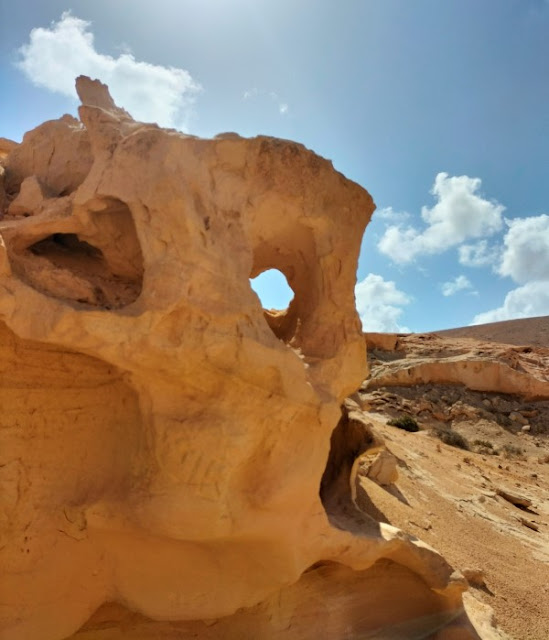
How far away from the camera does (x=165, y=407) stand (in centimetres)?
309

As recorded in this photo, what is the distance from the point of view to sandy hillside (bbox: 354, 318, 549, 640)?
6.02 metres

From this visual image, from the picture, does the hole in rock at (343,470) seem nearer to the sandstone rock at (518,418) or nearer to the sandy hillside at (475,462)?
the sandy hillside at (475,462)

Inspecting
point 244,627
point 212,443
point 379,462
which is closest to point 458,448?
point 379,462

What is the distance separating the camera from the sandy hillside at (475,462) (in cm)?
602

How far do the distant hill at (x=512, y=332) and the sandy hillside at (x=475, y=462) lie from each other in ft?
49.5

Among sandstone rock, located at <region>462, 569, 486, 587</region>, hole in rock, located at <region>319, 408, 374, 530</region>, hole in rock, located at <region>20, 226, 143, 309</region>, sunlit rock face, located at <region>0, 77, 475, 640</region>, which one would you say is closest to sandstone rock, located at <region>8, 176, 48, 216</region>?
sunlit rock face, located at <region>0, 77, 475, 640</region>

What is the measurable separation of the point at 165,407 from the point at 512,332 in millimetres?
40642

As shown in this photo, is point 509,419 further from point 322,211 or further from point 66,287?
point 66,287

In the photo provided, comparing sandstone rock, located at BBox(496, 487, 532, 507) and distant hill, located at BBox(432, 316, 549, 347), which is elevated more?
distant hill, located at BBox(432, 316, 549, 347)

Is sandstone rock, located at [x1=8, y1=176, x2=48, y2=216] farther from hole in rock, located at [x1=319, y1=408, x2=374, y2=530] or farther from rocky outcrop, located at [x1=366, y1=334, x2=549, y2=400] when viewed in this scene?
rocky outcrop, located at [x1=366, y1=334, x2=549, y2=400]

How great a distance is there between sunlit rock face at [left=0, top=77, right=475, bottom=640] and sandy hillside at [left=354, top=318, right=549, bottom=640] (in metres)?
2.61

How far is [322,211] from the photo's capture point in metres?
4.01

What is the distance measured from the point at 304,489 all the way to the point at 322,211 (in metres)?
2.27

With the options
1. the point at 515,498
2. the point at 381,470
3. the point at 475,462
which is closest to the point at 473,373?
the point at 475,462
